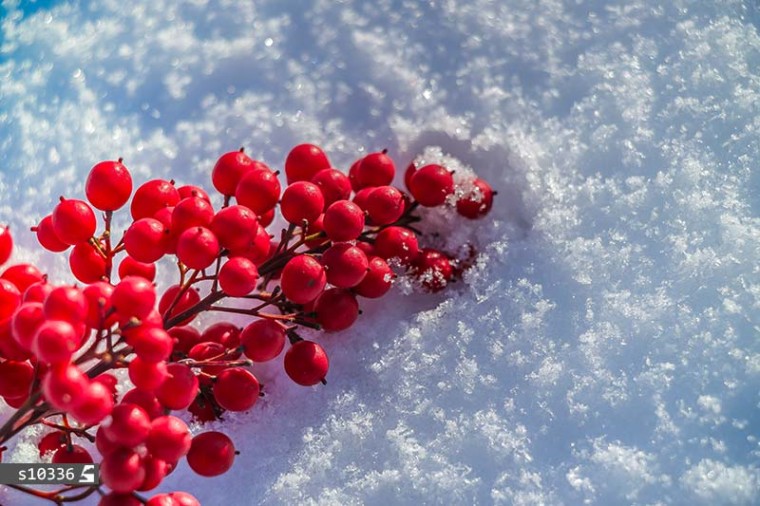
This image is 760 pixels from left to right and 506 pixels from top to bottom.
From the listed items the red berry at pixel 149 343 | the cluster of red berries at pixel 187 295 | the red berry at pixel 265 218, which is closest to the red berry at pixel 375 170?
the cluster of red berries at pixel 187 295

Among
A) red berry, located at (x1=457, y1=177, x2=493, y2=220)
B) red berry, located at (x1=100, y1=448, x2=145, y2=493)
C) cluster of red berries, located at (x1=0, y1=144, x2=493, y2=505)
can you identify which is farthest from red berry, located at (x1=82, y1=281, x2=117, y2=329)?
red berry, located at (x1=457, y1=177, x2=493, y2=220)

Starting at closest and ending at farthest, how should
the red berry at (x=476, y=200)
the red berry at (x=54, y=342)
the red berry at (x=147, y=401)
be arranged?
the red berry at (x=54, y=342) < the red berry at (x=147, y=401) < the red berry at (x=476, y=200)

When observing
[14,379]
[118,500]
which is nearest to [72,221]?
[14,379]

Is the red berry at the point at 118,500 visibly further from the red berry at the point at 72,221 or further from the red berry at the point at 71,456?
the red berry at the point at 72,221

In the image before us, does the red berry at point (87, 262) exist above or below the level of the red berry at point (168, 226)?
below

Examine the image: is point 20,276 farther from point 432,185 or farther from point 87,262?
point 432,185

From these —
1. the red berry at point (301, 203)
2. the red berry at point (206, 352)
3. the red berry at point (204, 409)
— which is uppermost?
the red berry at point (301, 203)
